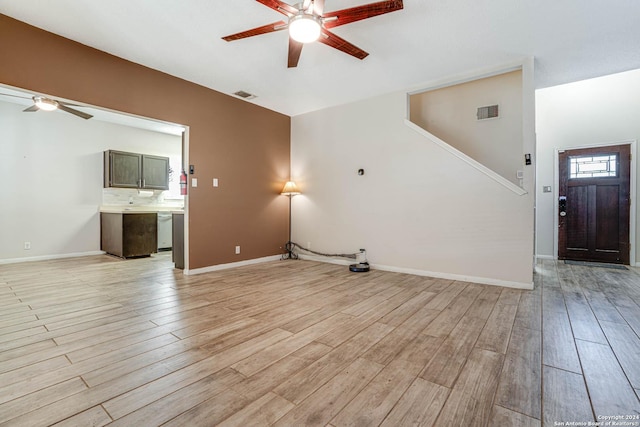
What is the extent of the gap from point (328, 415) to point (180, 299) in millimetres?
2282

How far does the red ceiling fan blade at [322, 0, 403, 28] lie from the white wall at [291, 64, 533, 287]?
2236mm

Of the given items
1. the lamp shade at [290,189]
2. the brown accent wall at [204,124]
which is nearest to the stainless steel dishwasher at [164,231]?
the brown accent wall at [204,124]

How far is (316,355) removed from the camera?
1.87m

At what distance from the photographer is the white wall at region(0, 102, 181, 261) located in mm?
5051

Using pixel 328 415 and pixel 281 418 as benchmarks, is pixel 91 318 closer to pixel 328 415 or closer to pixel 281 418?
pixel 281 418

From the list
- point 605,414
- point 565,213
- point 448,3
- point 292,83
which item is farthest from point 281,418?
point 565,213

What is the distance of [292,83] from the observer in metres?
4.11

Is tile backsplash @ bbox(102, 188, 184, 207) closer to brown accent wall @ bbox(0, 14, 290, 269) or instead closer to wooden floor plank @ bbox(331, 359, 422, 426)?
brown accent wall @ bbox(0, 14, 290, 269)

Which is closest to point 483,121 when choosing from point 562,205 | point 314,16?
point 562,205

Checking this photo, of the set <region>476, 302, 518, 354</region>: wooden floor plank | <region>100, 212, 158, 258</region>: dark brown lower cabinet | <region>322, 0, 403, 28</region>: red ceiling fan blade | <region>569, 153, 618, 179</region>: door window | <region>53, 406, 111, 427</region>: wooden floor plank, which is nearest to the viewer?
<region>53, 406, 111, 427</region>: wooden floor plank

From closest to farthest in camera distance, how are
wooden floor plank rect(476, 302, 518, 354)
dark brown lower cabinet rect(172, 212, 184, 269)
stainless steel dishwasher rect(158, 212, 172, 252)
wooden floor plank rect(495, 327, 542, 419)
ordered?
wooden floor plank rect(495, 327, 542, 419) → wooden floor plank rect(476, 302, 518, 354) → dark brown lower cabinet rect(172, 212, 184, 269) → stainless steel dishwasher rect(158, 212, 172, 252)

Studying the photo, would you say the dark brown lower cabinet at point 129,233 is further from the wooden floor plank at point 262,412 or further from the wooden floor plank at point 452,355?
the wooden floor plank at point 452,355

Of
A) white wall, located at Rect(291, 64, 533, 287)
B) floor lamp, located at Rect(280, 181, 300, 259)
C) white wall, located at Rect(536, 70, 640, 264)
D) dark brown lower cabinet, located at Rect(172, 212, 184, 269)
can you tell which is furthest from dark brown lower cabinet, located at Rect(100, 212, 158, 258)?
white wall, located at Rect(536, 70, 640, 264)

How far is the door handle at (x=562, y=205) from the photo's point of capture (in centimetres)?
524
